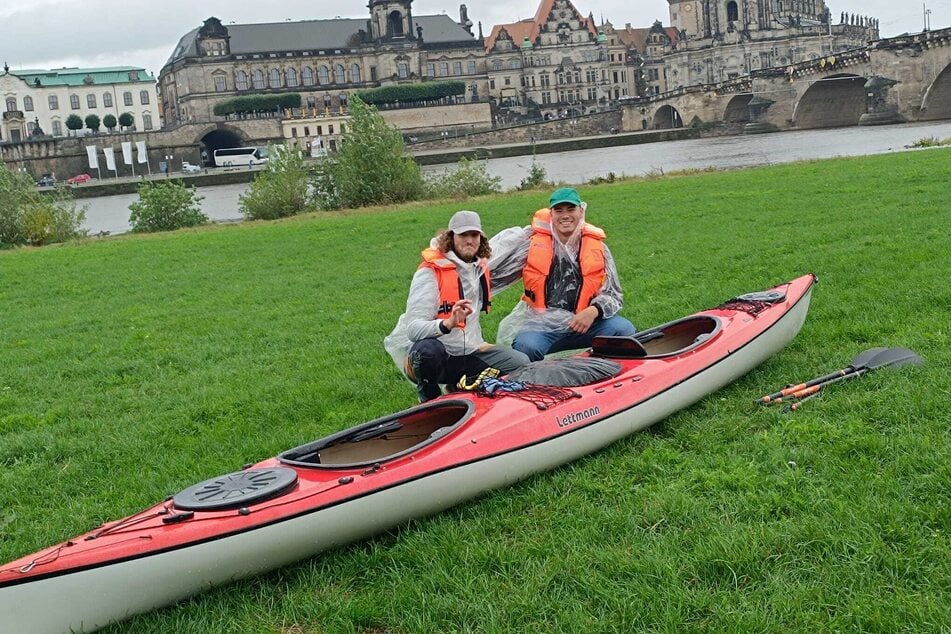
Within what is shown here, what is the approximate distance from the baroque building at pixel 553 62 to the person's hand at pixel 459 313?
311 feet

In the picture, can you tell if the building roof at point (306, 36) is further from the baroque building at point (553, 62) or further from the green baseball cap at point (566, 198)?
the green baseball cap at point (566, 198)

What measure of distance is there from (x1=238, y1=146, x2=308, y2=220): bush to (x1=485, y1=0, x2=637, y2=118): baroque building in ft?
247

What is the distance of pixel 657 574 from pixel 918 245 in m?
6.64

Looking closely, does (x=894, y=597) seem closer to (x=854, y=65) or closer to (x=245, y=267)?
(x=245, y=267)

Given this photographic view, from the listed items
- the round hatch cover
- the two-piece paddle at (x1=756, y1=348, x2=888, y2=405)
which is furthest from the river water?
the round hatch cover

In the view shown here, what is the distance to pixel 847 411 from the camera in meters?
5.19

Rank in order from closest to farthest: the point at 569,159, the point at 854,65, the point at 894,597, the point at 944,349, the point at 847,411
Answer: the point at 894,597 < the point at 847,411 < the point at 944,349 < the point at 569,159 < the point at 854,65

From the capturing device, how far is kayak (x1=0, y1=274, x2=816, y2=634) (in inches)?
141

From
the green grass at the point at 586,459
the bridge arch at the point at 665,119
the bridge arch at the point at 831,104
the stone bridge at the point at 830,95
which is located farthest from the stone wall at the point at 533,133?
the green grass at the point at 586,459

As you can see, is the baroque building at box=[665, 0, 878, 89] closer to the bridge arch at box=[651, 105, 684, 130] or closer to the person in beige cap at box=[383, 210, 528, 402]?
the bridge arch at box=[651, 105, 684, 130]

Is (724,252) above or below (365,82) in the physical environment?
below

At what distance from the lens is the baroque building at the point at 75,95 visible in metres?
92.6

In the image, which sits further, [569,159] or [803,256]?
[569,159]

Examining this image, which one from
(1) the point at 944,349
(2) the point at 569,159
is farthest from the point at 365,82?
(1) the point at 944,349
